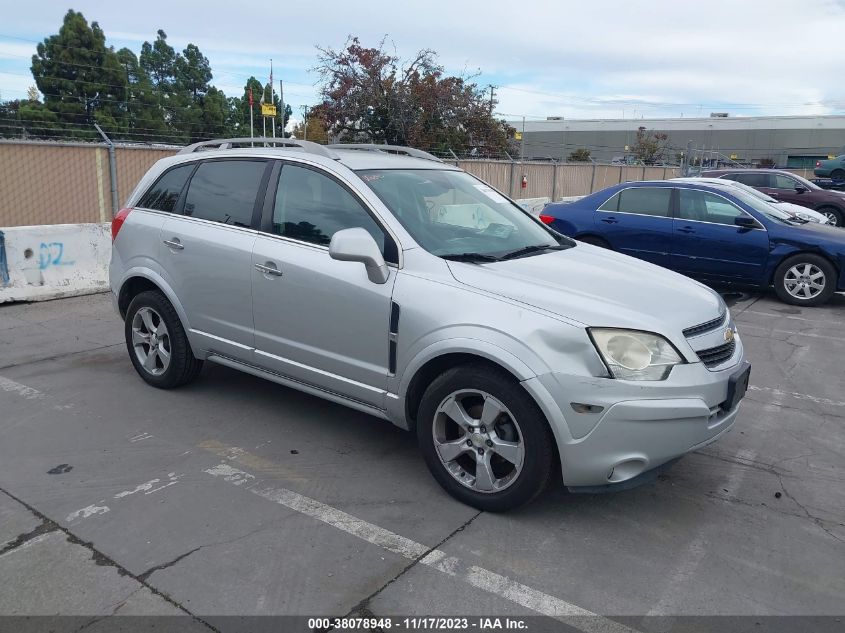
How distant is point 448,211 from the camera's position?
14.4 ft

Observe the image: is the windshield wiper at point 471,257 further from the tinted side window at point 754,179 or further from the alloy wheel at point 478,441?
the tinted side window at point 754,179

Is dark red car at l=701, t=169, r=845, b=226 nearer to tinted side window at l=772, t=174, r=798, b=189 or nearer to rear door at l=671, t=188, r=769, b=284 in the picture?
tinted side window at l=772, t=174, r=798, b=189

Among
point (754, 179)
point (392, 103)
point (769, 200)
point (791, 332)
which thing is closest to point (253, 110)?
point (392, 103)

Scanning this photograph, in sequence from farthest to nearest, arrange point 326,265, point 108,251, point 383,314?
point 108,251
point 326,265
point 383,314

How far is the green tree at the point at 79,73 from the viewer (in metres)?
32.1

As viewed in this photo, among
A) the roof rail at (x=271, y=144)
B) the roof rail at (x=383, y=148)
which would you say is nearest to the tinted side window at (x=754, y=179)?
the roof rail at (x=383, y=148)

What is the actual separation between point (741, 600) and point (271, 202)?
11.2 feet

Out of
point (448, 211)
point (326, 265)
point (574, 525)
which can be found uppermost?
point (448, 211)

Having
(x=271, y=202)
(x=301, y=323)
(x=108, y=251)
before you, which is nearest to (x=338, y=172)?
(x=271, y=202)

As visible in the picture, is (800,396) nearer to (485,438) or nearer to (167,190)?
(485,438)

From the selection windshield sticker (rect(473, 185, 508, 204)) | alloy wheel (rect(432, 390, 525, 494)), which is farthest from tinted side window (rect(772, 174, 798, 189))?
alloy wheel (rect(432, 390, 525, 494))

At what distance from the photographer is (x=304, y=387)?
436cm

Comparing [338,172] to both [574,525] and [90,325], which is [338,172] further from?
[90,325]

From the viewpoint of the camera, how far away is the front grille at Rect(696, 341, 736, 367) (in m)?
3.47
